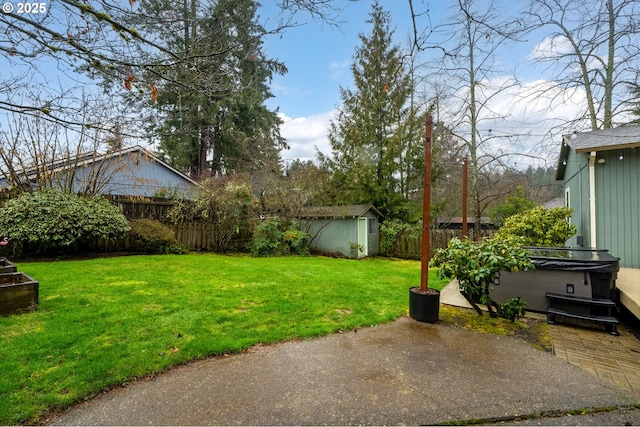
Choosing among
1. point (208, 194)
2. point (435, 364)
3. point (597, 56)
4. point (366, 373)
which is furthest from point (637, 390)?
point (208, 194)

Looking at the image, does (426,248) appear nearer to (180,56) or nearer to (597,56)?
(180,56)

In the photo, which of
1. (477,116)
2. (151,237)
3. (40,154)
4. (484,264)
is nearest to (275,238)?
(151,237)

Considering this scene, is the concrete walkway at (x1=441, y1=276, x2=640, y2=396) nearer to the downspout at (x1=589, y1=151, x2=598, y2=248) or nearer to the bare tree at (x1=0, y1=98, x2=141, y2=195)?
the downspout at (x1=589, y1=151, x2=598, y2=248)

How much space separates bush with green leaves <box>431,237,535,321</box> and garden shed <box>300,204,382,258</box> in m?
6.58

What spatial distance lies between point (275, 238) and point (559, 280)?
8046mm

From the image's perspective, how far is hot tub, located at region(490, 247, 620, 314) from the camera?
3.91 metres

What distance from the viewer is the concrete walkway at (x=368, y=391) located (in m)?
2.06

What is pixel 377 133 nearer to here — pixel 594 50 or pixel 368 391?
pixel 594 50

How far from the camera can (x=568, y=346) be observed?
10.9 ft

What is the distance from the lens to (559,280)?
4203mm

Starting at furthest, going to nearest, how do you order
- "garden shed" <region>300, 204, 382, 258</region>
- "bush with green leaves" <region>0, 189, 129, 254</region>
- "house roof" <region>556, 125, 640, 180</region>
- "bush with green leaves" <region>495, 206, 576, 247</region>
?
1. "garden shed" <region>300, 204, 382, 258</region>
2. "bush with green leaves" <region>0, 189, 129, 254</region>
3. "bush with green leaves" <region>495, 206, 576, 247</region>
4. "house roof" <region>556, 125, 640, 180</region>

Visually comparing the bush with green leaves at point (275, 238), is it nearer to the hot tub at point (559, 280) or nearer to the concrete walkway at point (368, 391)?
the hot tub at point (559, 280)

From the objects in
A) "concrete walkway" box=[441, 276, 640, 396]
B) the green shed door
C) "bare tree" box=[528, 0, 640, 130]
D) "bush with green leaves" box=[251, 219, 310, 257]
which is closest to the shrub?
"bush with green leaves" box=[251, 219, 310, 257]

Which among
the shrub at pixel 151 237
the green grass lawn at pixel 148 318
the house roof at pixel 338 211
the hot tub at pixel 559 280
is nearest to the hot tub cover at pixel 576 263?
the hot tub at pixel 559 280
